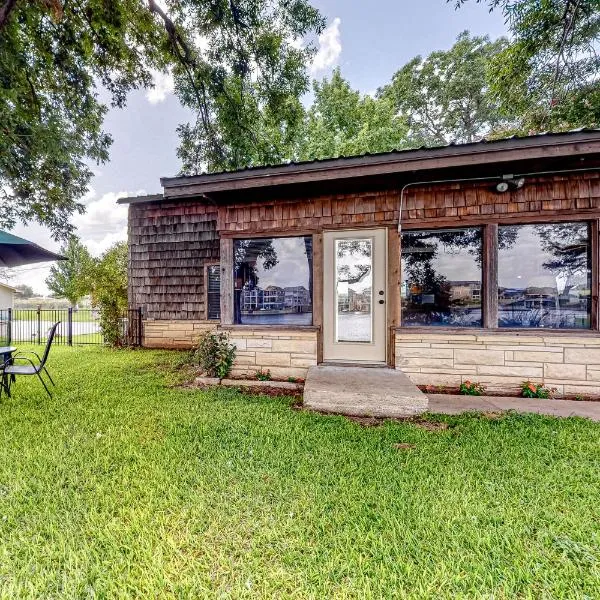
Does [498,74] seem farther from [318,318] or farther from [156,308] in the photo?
[156,308]

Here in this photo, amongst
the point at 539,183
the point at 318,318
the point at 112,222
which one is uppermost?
the point at 112,222

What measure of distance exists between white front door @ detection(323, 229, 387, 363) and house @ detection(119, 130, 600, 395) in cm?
2

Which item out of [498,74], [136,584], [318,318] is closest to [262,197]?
[318,318]

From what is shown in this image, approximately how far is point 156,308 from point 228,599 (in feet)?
25.4

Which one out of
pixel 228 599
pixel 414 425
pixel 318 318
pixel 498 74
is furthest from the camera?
pixel 498 74

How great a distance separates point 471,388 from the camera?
13.5 ft

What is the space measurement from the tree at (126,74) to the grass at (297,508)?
7.13m

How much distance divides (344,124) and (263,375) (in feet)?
54.7

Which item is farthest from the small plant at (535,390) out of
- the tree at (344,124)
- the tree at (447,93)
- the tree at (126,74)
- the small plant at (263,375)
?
the tree at (447,93)

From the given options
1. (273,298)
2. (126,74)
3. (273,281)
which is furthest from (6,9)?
(273,298)

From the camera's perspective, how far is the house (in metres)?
3.88

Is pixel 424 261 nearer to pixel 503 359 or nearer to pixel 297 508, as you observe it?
pixel 503 359

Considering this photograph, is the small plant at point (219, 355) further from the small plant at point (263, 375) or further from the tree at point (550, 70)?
the tree at point (550, 70)

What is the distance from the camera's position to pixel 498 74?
22.8 feet
